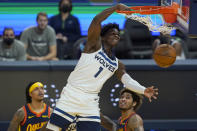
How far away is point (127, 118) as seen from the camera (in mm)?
8000

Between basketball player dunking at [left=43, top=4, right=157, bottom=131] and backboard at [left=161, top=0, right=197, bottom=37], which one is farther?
basketball player dunking at [left=43, top=4, right=157, bottom=131]

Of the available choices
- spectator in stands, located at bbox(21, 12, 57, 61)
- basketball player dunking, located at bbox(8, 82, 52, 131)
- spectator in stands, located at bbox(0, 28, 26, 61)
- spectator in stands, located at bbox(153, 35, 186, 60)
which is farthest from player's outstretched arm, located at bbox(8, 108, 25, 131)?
spectator in stands, located at bbox(153, 35, 186, 60)

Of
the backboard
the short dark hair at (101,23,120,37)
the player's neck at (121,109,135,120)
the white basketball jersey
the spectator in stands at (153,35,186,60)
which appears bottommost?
the player's neck at (121,109,135,120)

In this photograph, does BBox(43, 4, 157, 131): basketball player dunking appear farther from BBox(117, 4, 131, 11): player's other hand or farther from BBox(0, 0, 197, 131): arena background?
BBox(0, 0, 197, 131): arena background

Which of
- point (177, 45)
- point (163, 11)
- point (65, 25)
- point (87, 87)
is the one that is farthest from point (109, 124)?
point (65, 25)

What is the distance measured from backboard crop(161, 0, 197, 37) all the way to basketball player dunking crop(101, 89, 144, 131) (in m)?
1.50

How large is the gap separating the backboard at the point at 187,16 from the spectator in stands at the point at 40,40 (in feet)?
13.4

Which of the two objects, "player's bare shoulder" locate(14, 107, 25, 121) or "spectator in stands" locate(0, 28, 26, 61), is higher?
"spectator in stands" locate(0, 28, 26, 61)

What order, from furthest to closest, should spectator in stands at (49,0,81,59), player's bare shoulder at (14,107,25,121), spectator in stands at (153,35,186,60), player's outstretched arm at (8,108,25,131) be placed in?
spectator in stands at (49,0,81,59) → spectator in stands at (153,35,186,60) → player's bare shoulder at (14,107,25,121) → player's outstretched arm at (8,108,25,131)

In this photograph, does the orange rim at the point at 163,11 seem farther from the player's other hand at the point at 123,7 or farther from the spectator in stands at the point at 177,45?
the spectator in stands at the point at 177,45

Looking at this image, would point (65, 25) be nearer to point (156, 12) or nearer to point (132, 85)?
point (132, 85)

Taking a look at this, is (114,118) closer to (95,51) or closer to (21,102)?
(21,102)

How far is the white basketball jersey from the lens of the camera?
6965 mm

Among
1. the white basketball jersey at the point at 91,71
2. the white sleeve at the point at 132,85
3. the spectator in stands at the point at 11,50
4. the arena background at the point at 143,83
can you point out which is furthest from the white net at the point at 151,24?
the spectator in stands at the point at 11,50
